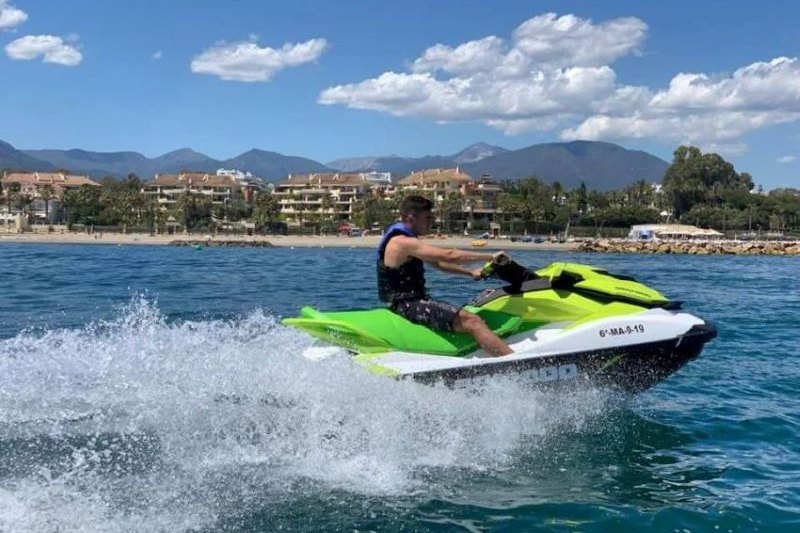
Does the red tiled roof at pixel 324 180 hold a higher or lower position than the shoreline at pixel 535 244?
higher

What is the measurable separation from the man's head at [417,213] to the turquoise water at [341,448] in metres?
1.28

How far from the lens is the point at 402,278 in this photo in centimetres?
634

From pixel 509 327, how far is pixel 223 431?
2478 millimetres

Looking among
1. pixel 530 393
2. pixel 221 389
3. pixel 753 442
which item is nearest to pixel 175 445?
pixel 221 389

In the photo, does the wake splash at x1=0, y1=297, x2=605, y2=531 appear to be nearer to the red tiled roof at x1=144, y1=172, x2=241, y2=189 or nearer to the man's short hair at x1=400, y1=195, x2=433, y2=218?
the man's short hair at x1=400, y1=195, x2=433, y2=218

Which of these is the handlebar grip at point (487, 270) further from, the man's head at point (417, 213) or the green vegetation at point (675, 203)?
the green vegetation at point (675, 203)

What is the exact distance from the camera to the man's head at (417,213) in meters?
6.32

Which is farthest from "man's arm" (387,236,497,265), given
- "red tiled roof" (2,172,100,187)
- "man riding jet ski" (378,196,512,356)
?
"red tiled roof" (2,172,100,187)

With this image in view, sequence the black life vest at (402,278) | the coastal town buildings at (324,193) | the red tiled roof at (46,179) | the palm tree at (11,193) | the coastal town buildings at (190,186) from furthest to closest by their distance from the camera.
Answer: the red tiled roof at (46,179), the coastal town buildings at (190,186), the coastal town buildings at (324,193), the palm tree at (11,193), the black life vest at (402,278)

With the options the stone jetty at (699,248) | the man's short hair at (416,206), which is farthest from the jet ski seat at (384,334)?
the stone jetty at (699,248)

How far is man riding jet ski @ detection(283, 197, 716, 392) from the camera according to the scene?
614 cm

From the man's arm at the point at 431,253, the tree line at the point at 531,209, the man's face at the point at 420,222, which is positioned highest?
the tree line at the point at 531,209

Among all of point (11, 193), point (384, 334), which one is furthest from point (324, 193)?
point (384, 334)

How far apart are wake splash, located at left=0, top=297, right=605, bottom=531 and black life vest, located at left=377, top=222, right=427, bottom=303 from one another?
77 cm
